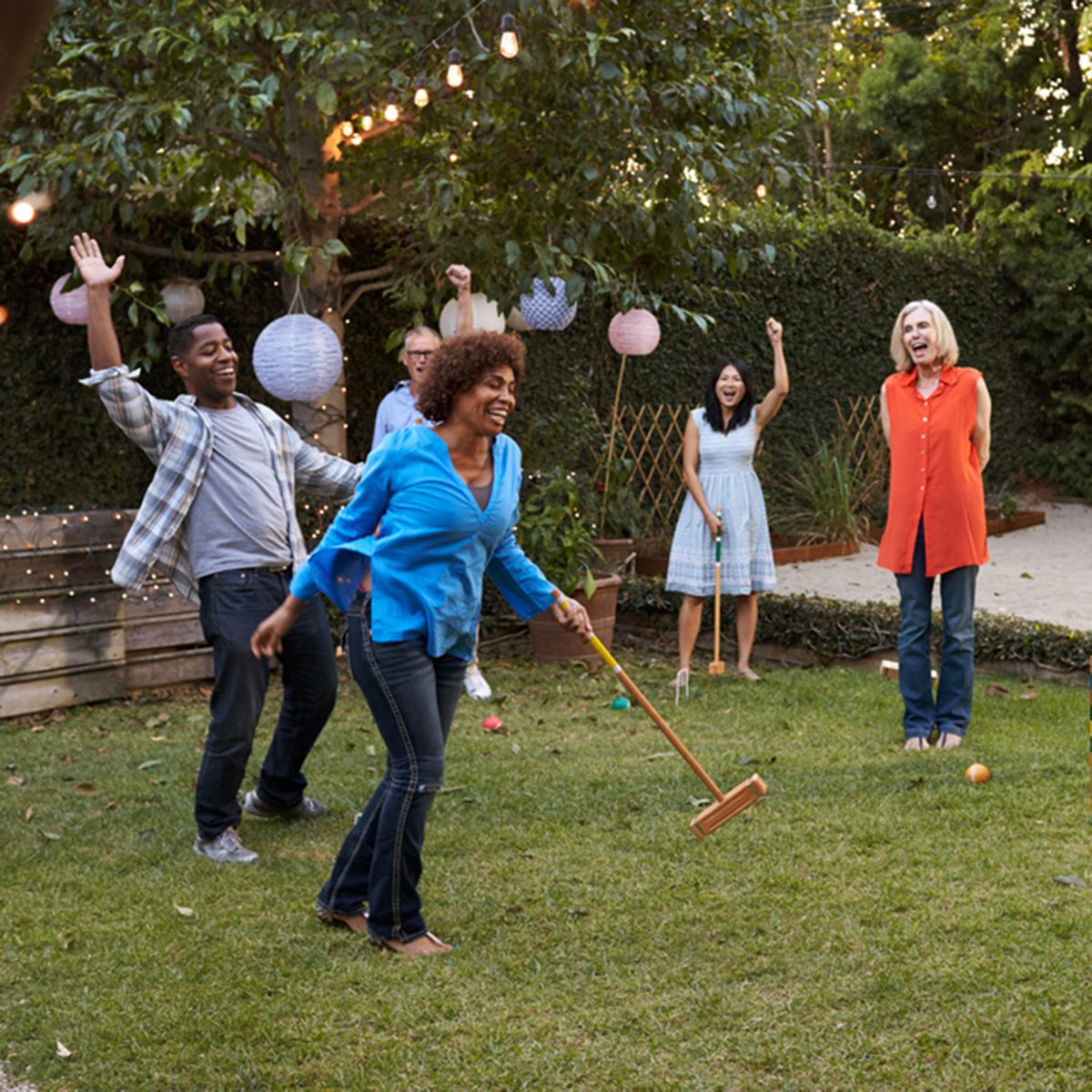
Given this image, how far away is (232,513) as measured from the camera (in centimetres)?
469

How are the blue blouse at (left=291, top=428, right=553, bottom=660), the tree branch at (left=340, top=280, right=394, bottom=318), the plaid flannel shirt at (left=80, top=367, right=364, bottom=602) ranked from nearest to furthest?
the blue blouse at (left=291, top=428, right=553, bottom=660)
the plaid flannel shirt at (left=80, top=367, right=364, bottom=602)
the tree branch at (left=340, top=280, right=394, bottom=318)

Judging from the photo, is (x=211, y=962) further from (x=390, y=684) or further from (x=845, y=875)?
(x=845, y=875)

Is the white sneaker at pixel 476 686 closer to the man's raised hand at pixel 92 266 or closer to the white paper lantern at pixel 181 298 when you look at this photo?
the white paper lantern at pixel 181 298

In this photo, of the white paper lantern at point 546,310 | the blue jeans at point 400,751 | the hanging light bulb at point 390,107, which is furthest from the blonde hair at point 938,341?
the blue jeans at point 400,751

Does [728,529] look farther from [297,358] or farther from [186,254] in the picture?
[186,254]

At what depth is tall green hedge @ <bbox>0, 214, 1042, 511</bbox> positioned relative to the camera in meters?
7.89

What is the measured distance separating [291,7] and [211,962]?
16.6ft

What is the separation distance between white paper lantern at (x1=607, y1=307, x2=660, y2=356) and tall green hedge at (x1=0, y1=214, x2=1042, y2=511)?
11.1 inches

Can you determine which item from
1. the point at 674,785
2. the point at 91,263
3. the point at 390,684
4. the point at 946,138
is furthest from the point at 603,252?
the point at 946,138

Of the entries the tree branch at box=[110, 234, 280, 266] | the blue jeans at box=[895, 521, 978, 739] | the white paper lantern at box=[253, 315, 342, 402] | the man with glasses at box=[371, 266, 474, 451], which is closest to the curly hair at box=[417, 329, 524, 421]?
the man with glasses at box=[371, 266, 474, 451]

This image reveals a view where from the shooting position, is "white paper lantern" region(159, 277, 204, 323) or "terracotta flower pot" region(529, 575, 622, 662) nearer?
"white paper lantern" region(159, 277, 204, 323)

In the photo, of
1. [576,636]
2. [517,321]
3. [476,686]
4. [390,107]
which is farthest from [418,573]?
[517,321]

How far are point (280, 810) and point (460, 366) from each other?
214 centimetres

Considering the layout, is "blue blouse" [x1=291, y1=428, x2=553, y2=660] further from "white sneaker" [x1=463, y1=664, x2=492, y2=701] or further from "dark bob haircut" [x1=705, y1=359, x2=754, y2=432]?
"dark bob haircut" [x1=705, y1=359, x2=754, y2=432]
